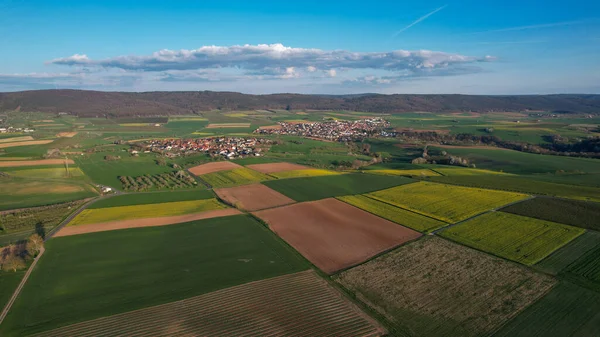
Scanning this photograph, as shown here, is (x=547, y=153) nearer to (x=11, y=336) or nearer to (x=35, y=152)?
(x=11, y=336)

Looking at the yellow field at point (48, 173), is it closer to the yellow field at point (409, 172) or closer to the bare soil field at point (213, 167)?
the bare soil field at point (213, 167)

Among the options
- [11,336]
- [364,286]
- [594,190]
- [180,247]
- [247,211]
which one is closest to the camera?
[11,336]

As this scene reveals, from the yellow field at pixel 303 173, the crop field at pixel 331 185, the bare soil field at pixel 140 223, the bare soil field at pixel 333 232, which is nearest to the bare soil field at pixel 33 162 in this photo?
the bare soil field at pixel 140 223

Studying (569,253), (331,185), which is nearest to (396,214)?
(331,185)

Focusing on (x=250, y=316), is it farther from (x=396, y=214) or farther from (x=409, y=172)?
(x=409, y=172)

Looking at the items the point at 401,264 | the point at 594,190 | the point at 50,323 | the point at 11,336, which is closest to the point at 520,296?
the point at 401,264

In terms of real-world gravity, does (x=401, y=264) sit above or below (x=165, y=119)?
below
